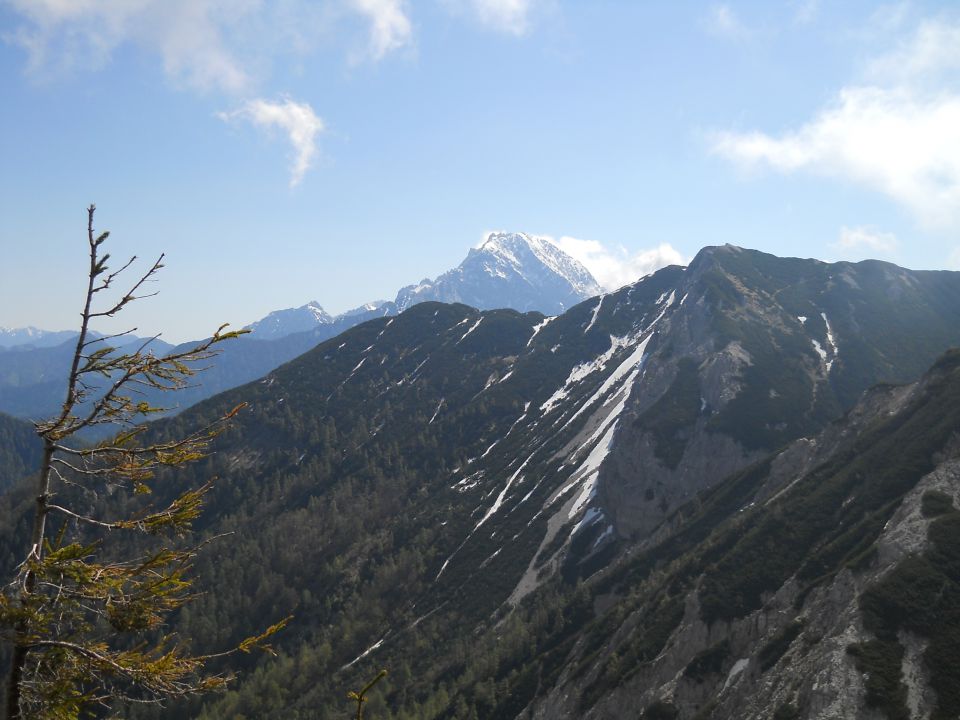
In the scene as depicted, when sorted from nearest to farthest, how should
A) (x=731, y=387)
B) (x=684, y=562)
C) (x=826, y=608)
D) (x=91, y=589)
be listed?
1. (x=91, y=589)
2. (x=826, y=608)
3. (x=684, y=562)
4. (x=731, y=387)

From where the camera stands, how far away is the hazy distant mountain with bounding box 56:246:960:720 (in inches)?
1988

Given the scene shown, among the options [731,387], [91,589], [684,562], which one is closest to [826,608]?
[684,562]

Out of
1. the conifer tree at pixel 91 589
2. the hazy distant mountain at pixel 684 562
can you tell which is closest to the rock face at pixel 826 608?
the hazy distant mountain at pixel 684 562

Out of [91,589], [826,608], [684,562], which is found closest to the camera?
[91,589]

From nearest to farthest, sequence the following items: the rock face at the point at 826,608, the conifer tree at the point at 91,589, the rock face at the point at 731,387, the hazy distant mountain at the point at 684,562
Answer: the conifer tree at the point at 91,589, the rock face at the point at 826,608, the hazy distant mountain at the point at 684,562, the rock face at the point at 731,387

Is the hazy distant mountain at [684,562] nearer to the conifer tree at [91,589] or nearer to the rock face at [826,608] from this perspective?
the rock face at [826,608]

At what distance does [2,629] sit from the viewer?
1009cm

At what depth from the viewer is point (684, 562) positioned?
84125 millimetres

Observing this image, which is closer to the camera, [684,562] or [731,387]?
[684,562]

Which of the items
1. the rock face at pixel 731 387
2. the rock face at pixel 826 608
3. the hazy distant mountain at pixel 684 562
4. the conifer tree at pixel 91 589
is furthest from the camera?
the rock face at pixel 731 387

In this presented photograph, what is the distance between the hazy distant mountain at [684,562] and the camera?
50.5m

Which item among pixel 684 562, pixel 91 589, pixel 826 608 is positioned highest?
pixel 91 589

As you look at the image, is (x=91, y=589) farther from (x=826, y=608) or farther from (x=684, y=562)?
(x=684, y=562)

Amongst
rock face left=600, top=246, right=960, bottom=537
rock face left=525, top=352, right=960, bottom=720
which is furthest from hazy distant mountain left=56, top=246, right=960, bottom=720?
rock face left=600, top=246, right=960, bottom=537
